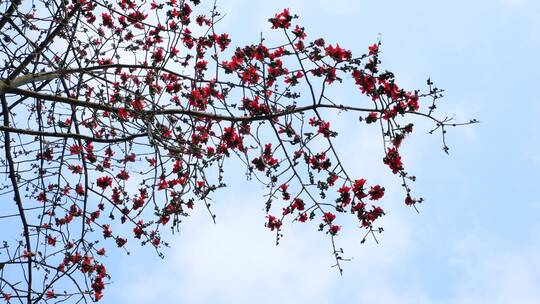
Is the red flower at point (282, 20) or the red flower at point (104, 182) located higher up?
the red flower at point (282, 20)

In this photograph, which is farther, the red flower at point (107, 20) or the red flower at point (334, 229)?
the red flower at point (107, 20)

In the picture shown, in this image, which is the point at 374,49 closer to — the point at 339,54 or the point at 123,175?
the point at 339,54

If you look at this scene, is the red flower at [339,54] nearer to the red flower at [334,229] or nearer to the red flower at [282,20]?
the red flower at [282,20]

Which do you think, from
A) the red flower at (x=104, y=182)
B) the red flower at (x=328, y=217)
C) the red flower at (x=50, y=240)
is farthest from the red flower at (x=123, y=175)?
the red flower at (x=328, y=217)

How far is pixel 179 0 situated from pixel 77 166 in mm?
2168

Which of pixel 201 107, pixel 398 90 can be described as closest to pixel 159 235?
pixel 201 107

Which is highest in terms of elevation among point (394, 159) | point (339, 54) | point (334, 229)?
point (339, 54)

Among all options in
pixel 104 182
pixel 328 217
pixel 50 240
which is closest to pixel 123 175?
pixel 104 182

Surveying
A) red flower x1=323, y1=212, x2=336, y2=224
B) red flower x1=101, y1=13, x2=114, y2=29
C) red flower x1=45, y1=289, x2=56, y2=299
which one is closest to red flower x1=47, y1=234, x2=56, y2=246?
red flower x1=45, y1=289, x2=56, y2=299

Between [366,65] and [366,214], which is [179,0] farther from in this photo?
[366,214]

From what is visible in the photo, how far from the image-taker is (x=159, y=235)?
5.20 meters

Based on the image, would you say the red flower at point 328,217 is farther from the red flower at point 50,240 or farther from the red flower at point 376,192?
the red flower at point 50,240

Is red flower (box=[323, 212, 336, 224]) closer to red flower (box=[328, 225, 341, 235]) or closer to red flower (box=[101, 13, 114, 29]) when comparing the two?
red flower (box=[328, 225, 341, 235])

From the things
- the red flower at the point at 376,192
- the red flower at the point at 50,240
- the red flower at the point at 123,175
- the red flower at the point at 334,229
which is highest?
the red flower at the point at 123,175
